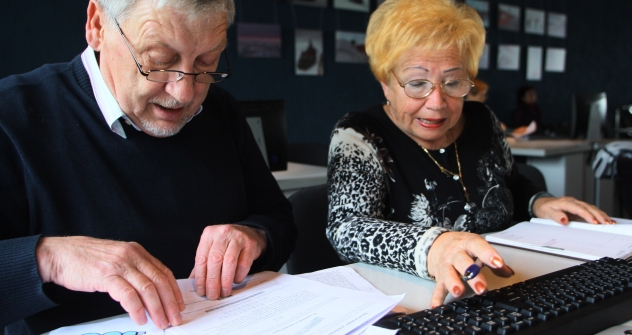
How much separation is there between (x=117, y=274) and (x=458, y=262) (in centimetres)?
50

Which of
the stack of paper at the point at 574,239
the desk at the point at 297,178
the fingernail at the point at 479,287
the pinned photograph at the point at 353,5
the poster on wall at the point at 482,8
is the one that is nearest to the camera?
the fingernail at the point at 479,287

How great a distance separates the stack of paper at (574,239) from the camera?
1.07 m

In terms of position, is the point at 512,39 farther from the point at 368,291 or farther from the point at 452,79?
the point at 368,291

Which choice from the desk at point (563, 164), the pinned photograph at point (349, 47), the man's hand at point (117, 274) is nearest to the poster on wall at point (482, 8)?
the pinned photograph at point (349, 47)

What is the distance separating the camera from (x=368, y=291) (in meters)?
0.89

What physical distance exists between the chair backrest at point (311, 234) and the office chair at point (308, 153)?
67.9 inches

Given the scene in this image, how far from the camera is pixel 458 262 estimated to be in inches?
32.5

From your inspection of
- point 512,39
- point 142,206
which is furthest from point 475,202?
point 512,39

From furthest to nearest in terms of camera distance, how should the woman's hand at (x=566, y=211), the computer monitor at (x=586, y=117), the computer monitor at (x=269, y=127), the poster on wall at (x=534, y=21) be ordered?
the poster on wall at (x=534, y=21) < the computer monitor at (x=586, y=117) < the computer monitor at (x=269, y=127) < the woman's hand at (x=566, y=211)

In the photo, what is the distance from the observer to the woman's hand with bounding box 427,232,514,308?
0.78 meters

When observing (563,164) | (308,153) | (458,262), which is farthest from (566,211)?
(563,164)

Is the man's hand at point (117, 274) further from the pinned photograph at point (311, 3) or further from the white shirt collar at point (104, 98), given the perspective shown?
the pinned photograph at point (311, 3)

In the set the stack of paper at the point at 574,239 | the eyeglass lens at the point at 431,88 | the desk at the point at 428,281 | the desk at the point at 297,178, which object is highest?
the eyeglass lens at the point at 431,88

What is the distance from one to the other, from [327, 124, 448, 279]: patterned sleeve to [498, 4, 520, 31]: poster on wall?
18.8ft
